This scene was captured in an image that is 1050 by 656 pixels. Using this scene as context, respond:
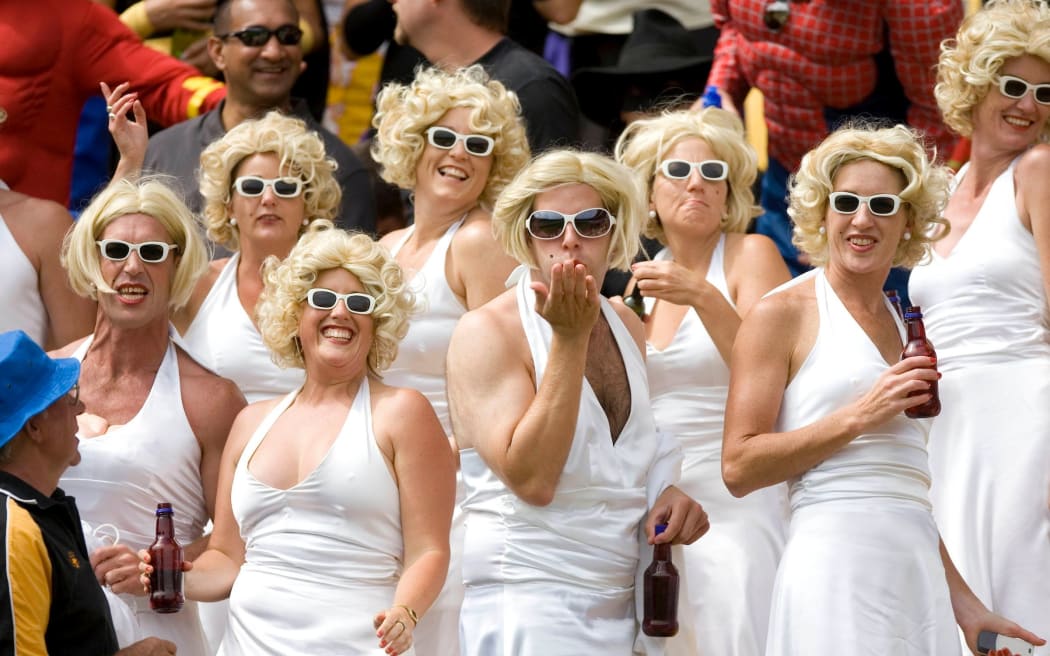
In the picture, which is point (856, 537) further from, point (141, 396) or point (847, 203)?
point (141, 396)

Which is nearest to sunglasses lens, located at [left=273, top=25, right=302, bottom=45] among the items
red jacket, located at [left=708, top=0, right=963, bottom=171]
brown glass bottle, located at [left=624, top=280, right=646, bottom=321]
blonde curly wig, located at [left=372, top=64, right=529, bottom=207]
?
blonde curly wig, located at [left=372, top=64, right=529, bottom=207]

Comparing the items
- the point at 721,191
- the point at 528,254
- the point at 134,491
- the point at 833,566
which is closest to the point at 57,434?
the point at 134,491

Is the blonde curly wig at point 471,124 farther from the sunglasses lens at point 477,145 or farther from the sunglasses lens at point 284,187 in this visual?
the sunglasses lens at point 284,187

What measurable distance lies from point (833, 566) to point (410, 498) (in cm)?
117

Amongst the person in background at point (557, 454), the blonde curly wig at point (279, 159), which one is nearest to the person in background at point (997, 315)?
the person in background at point (557, 454)

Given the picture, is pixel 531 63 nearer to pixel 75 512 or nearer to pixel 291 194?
pixel 291 194

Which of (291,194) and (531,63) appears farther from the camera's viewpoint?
(531,63)

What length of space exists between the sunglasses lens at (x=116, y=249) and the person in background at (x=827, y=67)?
2.68m

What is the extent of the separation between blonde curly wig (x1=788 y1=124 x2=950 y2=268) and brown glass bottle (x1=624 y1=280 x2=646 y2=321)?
84cm

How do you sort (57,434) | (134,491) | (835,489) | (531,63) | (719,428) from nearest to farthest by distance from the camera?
(57,434)
(835,489)
(134,491)
(719,428)
(531,63)

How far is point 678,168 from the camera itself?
6.31 meters

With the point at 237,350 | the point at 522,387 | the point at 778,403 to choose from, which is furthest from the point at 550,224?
the point at 237,350

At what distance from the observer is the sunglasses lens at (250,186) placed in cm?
655

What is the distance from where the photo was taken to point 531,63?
7.44 metres
